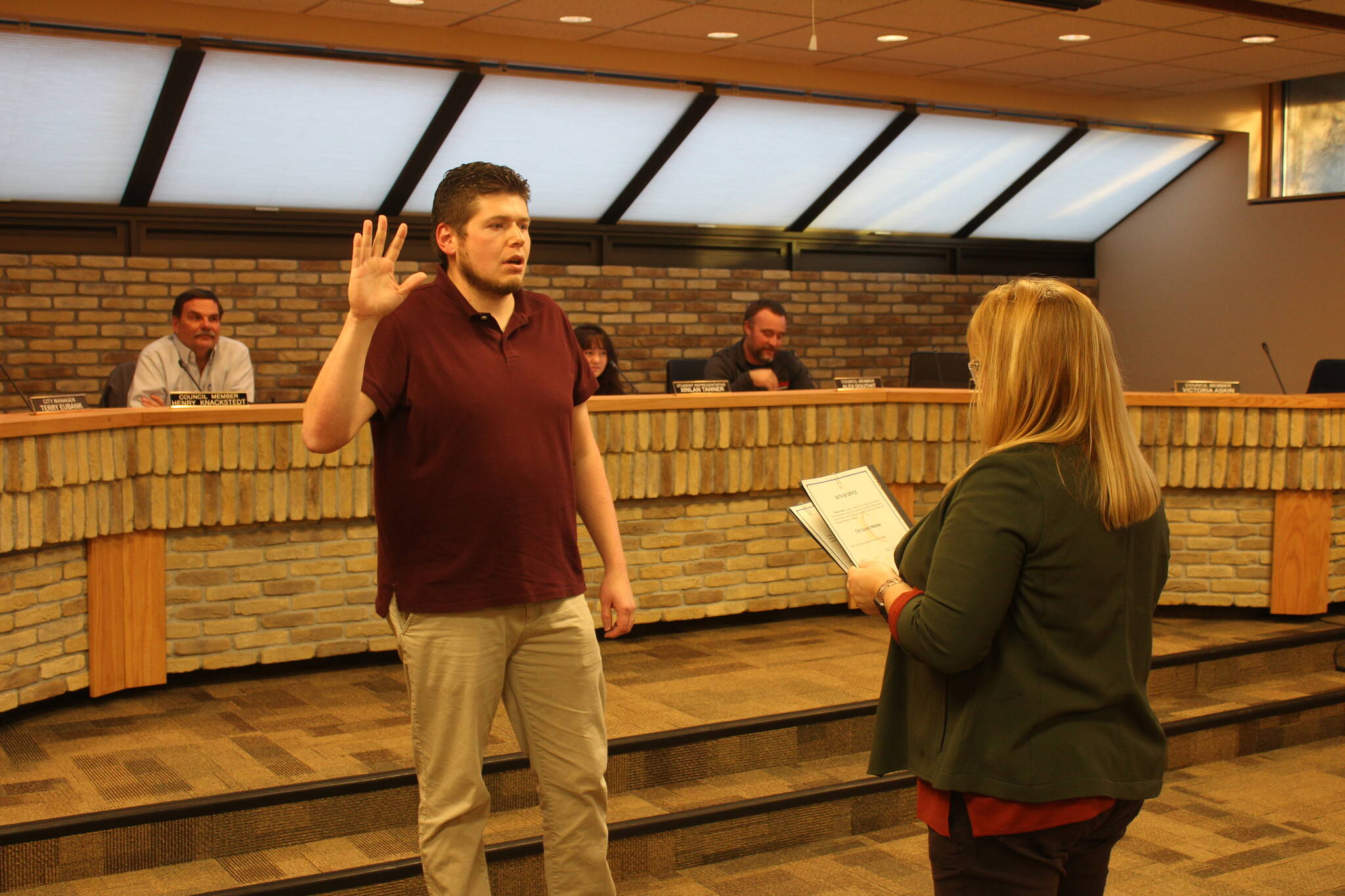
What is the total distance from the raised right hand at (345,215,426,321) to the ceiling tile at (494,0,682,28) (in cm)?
395

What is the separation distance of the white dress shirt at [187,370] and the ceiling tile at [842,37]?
10.3 ft

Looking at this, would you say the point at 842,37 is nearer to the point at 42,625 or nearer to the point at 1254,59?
the point at 1254,59

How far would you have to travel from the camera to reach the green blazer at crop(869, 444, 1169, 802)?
58.1 inches

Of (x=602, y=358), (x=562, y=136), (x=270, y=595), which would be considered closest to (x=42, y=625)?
(x=270, y=595)

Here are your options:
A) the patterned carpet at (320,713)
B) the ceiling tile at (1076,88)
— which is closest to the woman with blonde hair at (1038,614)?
the patterned carpet at (320,713)

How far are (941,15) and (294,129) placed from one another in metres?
3.20

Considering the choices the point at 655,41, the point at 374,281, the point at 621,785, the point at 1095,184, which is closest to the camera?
the point at 374,281

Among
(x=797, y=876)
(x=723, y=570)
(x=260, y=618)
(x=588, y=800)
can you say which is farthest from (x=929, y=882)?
(x=260, y=618)

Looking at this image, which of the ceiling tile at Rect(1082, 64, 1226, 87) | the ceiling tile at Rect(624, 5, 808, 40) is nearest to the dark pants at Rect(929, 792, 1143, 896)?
the ceiling tile at Rect(624, 5, 808, 40)

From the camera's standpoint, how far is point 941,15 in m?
5.96

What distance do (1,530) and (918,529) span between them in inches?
106

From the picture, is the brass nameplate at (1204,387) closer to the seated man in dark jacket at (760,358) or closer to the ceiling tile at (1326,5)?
the seated man in dark jacket at (760,358)

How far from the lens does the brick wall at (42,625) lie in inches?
135

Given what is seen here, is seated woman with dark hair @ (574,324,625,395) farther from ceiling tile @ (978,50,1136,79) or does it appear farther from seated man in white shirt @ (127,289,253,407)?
ceiling tile @ (978,50,1136,79)
